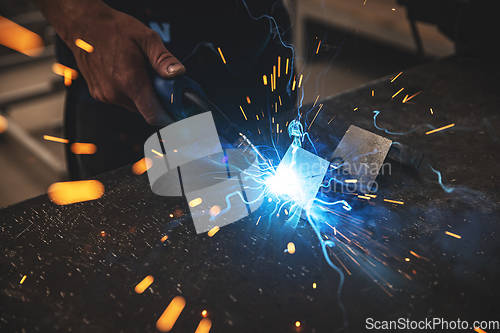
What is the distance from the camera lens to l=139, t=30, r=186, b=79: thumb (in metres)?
1.05

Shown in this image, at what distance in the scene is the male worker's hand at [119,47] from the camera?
115 centimetres

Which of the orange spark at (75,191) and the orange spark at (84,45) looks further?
the orange spark at (84,45)

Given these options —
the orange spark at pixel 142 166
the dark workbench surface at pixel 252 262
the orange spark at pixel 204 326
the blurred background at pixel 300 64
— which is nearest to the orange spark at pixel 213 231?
the dark workbench surface at pixel 252 262

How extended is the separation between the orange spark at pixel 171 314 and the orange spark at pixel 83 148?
992 mm

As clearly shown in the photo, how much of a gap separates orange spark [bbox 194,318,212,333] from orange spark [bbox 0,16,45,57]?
326 centimetres

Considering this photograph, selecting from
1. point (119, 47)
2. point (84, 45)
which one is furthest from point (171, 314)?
point (84, 45)

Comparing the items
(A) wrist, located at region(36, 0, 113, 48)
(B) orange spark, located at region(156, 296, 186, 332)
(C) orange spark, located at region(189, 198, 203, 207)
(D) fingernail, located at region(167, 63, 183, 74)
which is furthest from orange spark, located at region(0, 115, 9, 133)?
(B) orange spark, located at region(156, 296, 186, 332)

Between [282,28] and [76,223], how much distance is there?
3.61 feet

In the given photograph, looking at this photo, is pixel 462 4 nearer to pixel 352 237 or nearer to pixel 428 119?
pixel 428 119

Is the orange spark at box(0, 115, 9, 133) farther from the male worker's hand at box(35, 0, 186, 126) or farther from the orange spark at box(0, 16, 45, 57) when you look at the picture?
the male worker's hand at box(35, 0, 186, 126)

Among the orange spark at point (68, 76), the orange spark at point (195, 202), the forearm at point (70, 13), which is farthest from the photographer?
the orange spark at point (68, 76)

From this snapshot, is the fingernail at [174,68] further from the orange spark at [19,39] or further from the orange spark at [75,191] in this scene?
the orange spark at [19,39]

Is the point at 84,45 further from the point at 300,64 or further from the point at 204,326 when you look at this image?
the point at 300,64

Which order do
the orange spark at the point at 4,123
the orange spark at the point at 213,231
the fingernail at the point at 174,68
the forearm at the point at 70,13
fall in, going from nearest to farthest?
the orange spark at the point at 213,231 < the fingernail at the point at 174,68 < the forearm at the point at 70,13 < the orange spark at the point at 4,123
